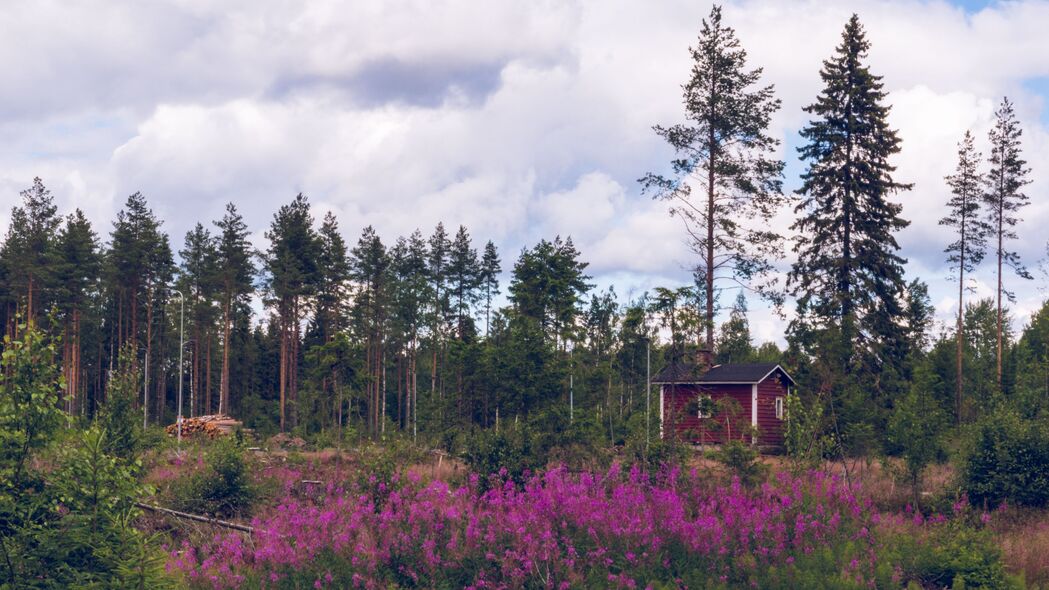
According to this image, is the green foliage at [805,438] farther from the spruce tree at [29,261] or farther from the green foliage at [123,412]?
the spruce tree at [29,261]

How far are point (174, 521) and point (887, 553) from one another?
34.9 feet

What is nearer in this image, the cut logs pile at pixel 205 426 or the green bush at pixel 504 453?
the green bush at pixel 504 453

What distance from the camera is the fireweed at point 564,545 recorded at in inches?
362

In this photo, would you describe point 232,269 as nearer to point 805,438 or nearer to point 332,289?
point 332,289

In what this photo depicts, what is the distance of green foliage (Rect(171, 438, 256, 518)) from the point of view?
600 inches

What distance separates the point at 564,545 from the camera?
32.2ft

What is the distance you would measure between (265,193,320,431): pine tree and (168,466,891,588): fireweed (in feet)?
125

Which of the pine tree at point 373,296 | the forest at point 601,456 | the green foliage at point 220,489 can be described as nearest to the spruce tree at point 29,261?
the forest at point 601,456

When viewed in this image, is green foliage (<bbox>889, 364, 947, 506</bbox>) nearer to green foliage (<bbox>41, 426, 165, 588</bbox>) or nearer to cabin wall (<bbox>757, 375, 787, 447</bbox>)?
green foliage (<bbox>41, 426, 165, 588</bbox>)

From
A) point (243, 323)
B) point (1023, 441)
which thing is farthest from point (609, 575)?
point (243, 323)

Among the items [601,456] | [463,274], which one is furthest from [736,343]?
[601,456]

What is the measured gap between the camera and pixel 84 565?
694cm

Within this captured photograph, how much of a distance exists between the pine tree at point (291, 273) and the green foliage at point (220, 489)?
32.1 metres

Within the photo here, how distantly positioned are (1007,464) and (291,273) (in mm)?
39079
